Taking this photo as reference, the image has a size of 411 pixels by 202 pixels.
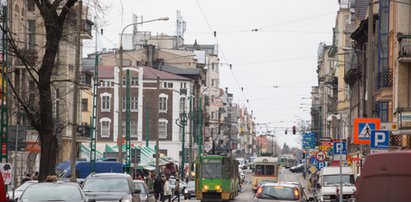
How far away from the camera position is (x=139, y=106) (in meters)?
115

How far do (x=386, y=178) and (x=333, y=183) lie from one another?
32.0 meters

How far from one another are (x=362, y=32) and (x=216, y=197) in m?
22.9

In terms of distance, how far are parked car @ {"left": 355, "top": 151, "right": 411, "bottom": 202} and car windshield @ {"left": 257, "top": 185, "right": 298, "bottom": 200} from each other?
533 inches

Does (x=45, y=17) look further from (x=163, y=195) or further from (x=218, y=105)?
(x=218, y=105)

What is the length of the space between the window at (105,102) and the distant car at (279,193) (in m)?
81.8

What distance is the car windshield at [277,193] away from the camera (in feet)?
109

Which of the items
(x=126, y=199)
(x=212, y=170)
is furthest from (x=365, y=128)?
(x=212, y=170)

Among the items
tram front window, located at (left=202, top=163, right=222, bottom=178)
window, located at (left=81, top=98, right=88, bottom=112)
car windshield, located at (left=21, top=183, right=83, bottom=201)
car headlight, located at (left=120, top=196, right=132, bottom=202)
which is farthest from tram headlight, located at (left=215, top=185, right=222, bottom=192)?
window, located at (left=81, top=98, right=88, bottom=112)

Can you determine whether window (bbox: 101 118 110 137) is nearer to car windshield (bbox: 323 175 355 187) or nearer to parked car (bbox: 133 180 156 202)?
car windshield (bbox: 323 175 355 187)

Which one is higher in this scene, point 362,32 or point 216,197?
point 362,32

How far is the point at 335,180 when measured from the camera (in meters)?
50.8

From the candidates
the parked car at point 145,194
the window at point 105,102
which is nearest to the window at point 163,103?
the window at point 105,102

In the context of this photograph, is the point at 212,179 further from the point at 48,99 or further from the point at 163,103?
the point at 163,103

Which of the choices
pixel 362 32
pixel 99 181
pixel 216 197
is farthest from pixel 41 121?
pixel 362 32
